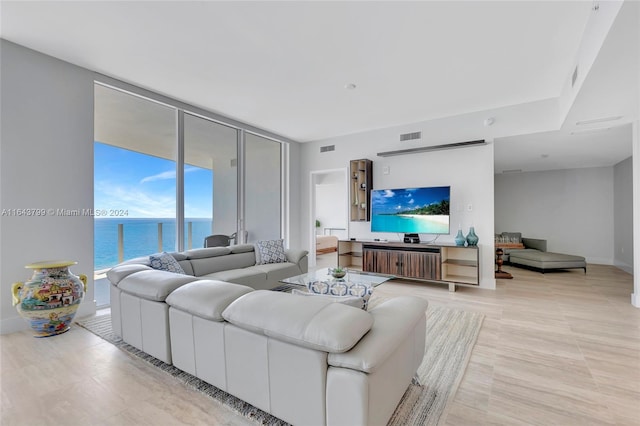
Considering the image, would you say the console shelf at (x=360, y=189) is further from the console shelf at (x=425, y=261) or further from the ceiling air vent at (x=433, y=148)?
the console shelf at (x=425, y=261)

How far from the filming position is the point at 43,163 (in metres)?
3.12

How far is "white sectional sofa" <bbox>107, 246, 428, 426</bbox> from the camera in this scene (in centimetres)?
125

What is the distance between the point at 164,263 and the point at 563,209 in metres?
8.70

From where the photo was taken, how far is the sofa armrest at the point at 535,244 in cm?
664

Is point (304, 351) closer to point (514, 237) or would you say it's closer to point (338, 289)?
point (338, 289)

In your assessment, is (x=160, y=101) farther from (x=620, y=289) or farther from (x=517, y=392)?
(x=620, y=289)

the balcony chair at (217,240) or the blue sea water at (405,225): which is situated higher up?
the blue sea water at (405,225)

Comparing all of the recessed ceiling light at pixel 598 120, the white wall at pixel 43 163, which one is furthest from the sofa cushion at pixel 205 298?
the recessed ceiling light at pixel 598 120

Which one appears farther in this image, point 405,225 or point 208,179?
point 405,225

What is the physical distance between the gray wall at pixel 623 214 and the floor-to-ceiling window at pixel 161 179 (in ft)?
24.5

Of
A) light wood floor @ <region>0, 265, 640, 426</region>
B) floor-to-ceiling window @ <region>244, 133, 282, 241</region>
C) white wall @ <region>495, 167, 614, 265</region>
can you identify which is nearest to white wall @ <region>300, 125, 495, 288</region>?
floor-to-ceiling window @ <region>244, 133, 282, 241</region>

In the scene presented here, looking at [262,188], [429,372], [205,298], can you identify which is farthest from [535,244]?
[205,298]

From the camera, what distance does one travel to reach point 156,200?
163 inches

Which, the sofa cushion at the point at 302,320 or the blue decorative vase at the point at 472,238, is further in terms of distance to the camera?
the blue decorative vase at the point at 472,238
